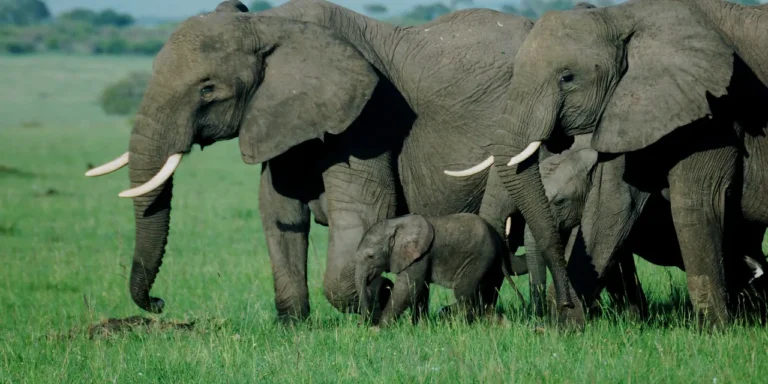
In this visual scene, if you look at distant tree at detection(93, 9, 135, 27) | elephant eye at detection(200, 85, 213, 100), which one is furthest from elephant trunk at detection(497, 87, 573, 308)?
distant tree at detection(93, 9, 135, 27)

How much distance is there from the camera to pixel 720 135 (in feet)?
22.4

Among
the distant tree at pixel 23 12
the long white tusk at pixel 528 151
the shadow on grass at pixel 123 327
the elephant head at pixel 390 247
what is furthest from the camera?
the distant tree at pixel 23 12

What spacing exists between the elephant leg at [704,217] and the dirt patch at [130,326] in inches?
119

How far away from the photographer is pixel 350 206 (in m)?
7.54

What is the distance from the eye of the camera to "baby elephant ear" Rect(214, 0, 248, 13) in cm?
787

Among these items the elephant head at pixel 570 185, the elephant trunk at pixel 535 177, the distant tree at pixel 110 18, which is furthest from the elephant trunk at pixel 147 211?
the distant tree at pixel 110 18

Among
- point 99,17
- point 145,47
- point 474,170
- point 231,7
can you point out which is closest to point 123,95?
point 145,47

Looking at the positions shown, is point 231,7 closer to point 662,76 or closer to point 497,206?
point 497,206

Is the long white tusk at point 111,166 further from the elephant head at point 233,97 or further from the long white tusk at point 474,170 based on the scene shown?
the long white tusk at point 474,170

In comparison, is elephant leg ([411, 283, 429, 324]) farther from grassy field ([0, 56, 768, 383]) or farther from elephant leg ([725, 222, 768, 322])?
elephant leg ([725, 222, 768, 322])

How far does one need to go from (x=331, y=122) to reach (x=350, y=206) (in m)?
0.55

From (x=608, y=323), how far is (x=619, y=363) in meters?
1.42

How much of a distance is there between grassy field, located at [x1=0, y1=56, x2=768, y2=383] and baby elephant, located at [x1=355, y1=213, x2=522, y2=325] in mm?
288

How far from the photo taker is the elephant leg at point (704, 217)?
681cm
